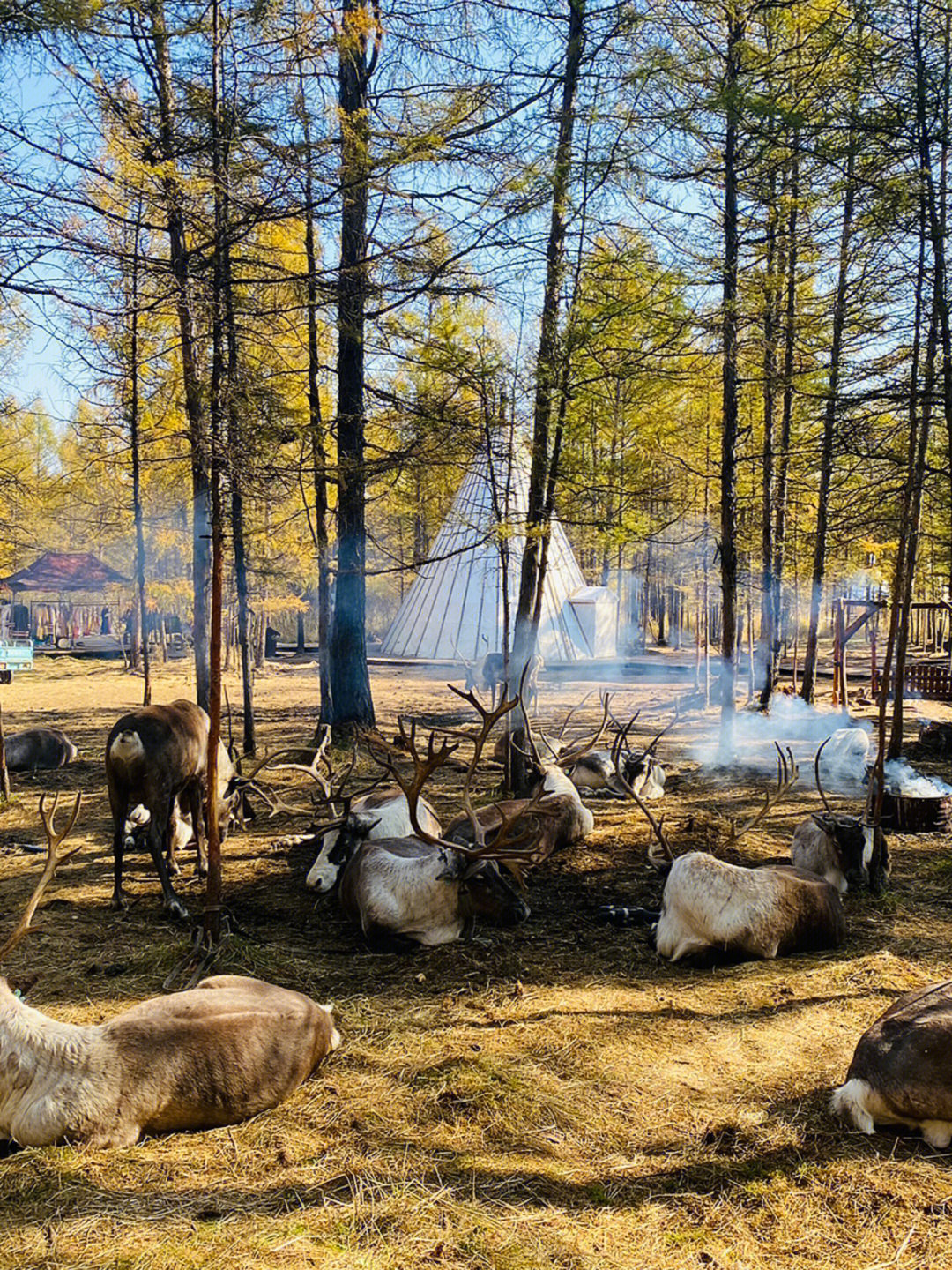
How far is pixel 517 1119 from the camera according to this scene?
3.68 metres

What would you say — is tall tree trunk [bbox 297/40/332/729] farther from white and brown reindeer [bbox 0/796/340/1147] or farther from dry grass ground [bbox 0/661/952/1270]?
white and brown reindeer [bbox 0/796/340/1147]

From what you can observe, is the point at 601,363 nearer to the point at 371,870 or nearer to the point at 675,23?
the point at 675,23

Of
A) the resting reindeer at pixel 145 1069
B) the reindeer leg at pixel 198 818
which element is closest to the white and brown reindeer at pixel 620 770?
the reindeer leg at pixel 198 818

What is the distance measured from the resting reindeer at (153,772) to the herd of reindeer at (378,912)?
13 millimetres

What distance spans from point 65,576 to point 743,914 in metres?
31.5

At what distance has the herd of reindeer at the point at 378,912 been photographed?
3.44 metres

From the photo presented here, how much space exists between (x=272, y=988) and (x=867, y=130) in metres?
A: 8.02

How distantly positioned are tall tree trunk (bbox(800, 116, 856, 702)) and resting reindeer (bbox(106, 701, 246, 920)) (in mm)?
5973

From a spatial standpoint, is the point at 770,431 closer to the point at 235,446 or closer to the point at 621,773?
the point at 621,773

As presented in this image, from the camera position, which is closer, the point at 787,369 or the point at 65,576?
the point at 787,369

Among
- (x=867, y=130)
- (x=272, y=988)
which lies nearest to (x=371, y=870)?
(x=272, y=988)

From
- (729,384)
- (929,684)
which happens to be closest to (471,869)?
(729,384)

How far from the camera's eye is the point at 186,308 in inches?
237

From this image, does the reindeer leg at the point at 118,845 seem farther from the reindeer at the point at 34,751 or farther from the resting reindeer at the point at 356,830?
the reindeer at the point at 34,751
